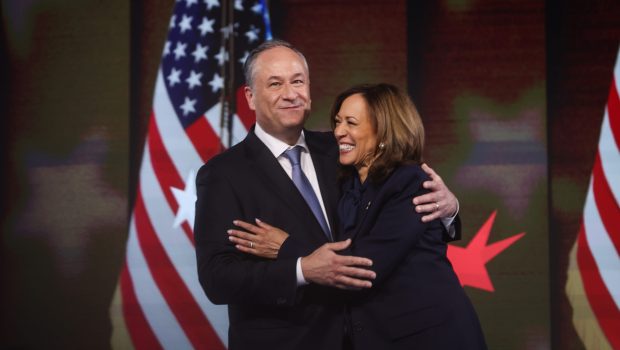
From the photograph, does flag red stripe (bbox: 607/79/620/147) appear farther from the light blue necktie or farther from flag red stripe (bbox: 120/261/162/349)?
flag red stripe (bbox: 120/261/162/349)

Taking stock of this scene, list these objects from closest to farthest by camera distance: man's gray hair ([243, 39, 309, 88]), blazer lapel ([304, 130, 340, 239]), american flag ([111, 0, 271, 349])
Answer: blazer lapel ([304, 130, 340, 239])
man's gray hair ([243, 39, 309, 88])
american flag ([111, 0, 271, 349])

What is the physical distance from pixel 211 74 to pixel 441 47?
3.44 feet

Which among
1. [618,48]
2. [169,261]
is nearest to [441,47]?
[618,48]

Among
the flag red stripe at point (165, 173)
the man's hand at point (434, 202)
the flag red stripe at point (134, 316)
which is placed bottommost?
the flag red stripe at point (134, 316)

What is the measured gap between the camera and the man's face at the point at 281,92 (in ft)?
6.83

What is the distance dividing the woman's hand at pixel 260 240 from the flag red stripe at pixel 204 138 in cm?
144

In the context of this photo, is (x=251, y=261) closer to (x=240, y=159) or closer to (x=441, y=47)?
(x=240, y=159)

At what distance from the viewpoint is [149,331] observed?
10.8 feet

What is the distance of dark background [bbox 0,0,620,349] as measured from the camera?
3178 mm

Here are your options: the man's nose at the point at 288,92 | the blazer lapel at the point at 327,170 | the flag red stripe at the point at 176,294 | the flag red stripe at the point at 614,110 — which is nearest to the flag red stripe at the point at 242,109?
the flag red stripe at the point at 176,294

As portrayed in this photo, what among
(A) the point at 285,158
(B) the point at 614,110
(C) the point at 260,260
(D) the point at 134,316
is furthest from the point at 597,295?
(D) the point at 134,316

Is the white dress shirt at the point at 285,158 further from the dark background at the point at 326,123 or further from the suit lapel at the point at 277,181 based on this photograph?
the dark background at the point at 326,123

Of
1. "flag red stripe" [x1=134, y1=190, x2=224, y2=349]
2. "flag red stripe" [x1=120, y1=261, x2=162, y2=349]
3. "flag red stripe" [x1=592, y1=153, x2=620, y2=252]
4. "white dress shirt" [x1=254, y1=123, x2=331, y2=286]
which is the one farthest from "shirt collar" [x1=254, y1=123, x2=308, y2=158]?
"flag red stripe" [x1=592, y1=153, x2=620, y2=252]

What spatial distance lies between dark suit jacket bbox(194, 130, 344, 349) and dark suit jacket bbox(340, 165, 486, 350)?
12 cm
